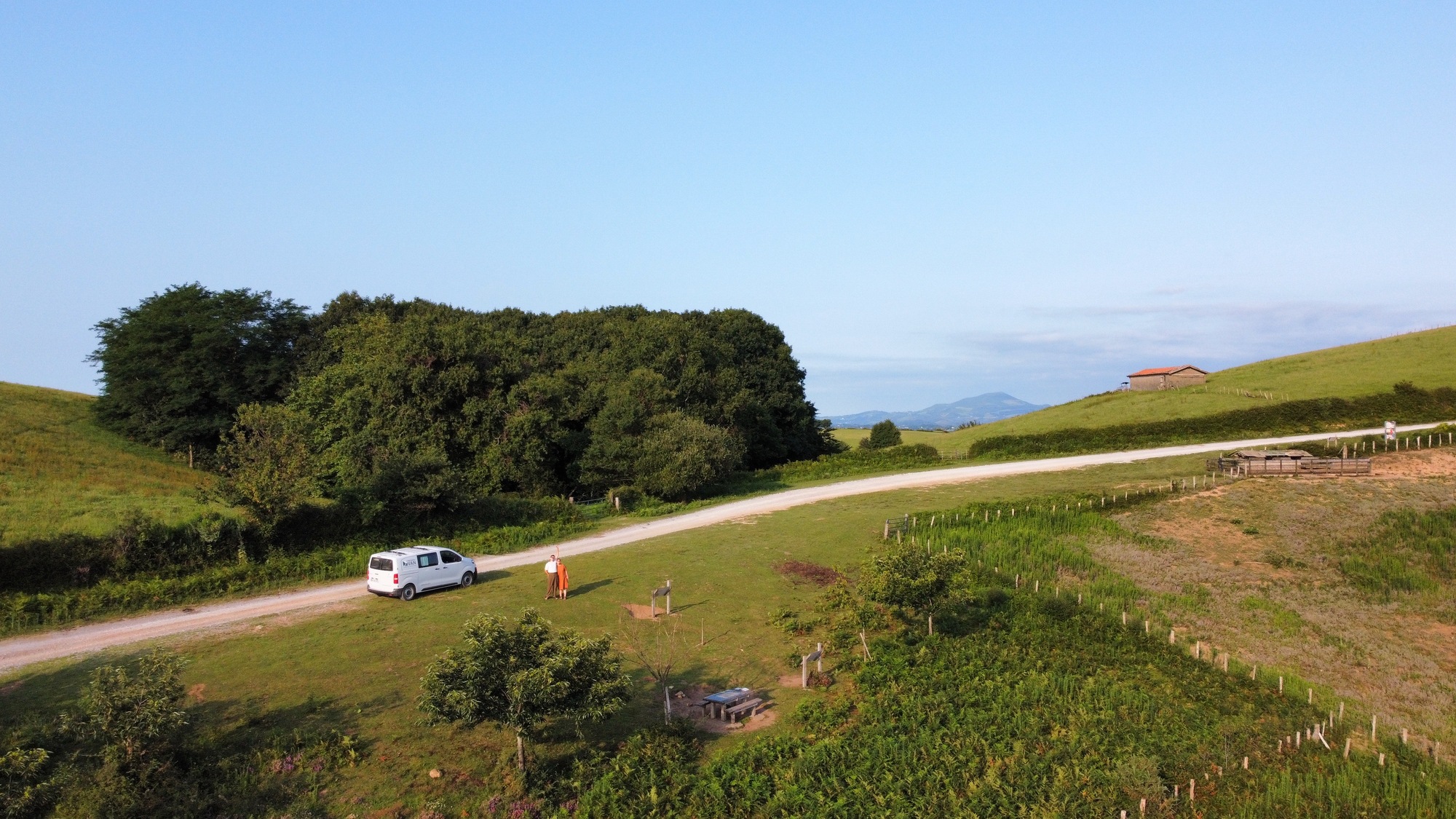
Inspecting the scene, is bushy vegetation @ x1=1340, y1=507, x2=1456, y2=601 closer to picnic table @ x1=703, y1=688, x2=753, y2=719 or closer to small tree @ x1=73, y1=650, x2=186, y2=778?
picnic table @ x1=703, y1=688, x2=753, y2=719

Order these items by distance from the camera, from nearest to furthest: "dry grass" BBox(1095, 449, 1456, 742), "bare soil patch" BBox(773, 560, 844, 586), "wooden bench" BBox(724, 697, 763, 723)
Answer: "wooden bench" BBox(724, 697, 763, 723)
"dry grass" BBox(1095, 449, 1456, 742)
"bare soil patch" BBox(773, 560, 844, 586)

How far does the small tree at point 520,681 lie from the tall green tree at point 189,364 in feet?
177

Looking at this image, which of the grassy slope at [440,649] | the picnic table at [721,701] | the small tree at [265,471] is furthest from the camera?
the small tree at [265,471]

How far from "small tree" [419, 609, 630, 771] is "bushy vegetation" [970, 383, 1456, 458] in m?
53.2

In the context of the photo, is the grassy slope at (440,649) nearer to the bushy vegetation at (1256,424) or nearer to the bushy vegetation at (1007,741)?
the bushy vegetation at (1007,741)

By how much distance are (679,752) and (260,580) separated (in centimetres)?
1988

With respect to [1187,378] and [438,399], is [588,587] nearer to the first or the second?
[438,399]

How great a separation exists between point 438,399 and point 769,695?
109ft

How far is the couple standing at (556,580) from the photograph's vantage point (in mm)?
28811

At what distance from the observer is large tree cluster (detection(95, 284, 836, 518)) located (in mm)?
39125

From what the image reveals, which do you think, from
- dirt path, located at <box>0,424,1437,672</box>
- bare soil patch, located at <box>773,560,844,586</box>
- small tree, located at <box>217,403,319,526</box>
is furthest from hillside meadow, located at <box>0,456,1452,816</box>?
small tree, located at <box>217,403,319,526</box>

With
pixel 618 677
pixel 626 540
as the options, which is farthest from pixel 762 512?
pixel 618 677

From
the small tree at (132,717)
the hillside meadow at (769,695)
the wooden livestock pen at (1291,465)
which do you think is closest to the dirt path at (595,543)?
the hillside meadow at (769,695)

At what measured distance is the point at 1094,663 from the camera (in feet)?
81.5
